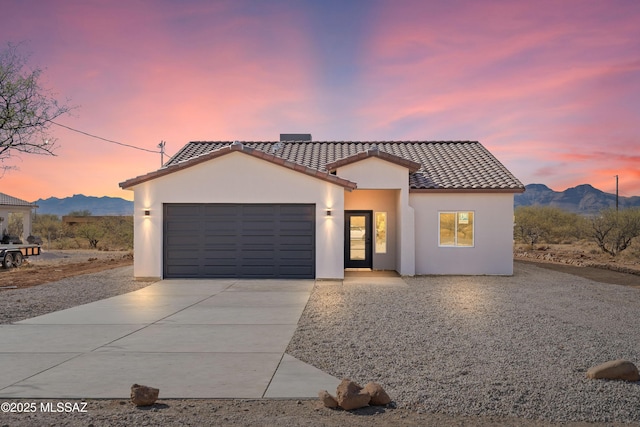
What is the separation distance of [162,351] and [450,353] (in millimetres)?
4003

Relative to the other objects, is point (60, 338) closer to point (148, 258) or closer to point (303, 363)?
point (303, 363)

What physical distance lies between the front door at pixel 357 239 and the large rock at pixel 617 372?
45.0 ft

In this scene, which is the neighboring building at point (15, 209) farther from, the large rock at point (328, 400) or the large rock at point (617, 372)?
the large rock at point (617, 372)

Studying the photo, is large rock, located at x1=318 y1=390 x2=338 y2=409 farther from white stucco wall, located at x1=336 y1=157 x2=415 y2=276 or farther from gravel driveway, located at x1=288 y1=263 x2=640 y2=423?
white stucco wall, located at x1=336 y1=157 x2=415 y2=276

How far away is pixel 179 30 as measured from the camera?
59.2ft

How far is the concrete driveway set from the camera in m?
5.77

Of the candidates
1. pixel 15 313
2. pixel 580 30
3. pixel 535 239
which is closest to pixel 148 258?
pixel 15 313

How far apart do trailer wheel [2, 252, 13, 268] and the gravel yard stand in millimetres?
8819

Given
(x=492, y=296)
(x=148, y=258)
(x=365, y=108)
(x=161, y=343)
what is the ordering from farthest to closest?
(x=365, y=108)
(x=148, y=258)
(x=492, y=296)
(x=161, y=343)

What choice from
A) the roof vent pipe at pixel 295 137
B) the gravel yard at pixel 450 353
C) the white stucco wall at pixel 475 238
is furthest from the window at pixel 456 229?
the roof vent pipe at pixel 295 137

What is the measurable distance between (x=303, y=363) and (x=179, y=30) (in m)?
14.6

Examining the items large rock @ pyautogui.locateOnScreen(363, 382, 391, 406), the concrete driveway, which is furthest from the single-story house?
large rock @ pyautogui.locateOnScreen(363, 382, 391, 406)

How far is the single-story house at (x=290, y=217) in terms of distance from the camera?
16.6 meters

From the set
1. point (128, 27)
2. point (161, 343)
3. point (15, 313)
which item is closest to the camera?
point (161, 343)
